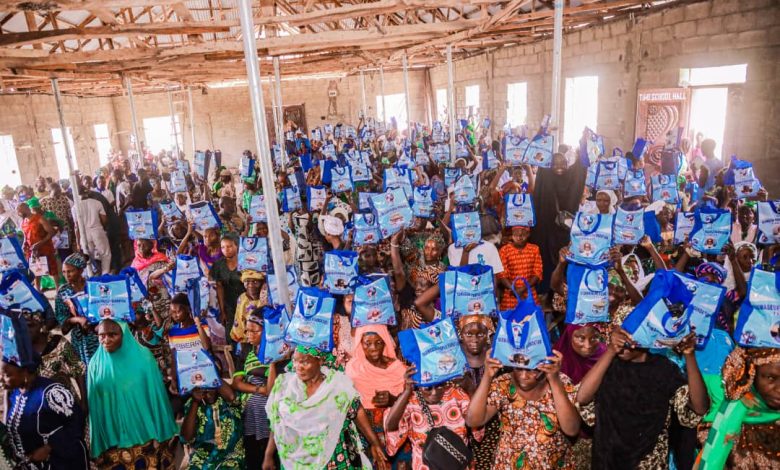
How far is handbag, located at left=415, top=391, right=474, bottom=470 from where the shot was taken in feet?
7.93

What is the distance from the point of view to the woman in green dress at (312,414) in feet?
8.93

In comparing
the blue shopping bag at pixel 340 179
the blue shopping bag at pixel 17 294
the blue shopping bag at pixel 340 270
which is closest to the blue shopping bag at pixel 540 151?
the blue shopping bag at pixel 340 179

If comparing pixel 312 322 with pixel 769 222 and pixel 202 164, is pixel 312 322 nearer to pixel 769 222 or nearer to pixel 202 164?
pixel 769 222

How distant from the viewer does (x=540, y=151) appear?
18.0 ft

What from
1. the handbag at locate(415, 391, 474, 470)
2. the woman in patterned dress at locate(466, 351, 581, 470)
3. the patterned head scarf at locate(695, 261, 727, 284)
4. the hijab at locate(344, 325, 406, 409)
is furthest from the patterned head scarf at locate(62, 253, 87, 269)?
the patterned head scarf at locate(695, 261, 727, 284)

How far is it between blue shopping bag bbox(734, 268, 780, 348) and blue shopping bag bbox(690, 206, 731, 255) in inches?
57.4

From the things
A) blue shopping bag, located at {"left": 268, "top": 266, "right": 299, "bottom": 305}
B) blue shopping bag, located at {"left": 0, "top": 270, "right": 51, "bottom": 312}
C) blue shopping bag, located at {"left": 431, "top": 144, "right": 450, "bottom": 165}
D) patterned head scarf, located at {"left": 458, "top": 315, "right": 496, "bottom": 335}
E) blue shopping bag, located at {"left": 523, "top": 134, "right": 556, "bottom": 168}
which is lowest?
patterned head scarf, located at {"left": 458, "top": 315, "right": 496, "bottom": 335}

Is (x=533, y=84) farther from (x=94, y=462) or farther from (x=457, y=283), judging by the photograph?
(x=94, y=462)

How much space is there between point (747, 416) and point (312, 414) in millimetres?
2029

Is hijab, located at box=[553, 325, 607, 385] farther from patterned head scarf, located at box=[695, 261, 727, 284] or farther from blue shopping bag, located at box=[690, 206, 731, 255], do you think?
blue shopping bag, located at box=[690, 206, 731, 255]

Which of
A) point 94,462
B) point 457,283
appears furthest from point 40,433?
point 457,283

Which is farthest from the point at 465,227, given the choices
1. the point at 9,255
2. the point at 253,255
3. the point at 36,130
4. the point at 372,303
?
the point at 36,130

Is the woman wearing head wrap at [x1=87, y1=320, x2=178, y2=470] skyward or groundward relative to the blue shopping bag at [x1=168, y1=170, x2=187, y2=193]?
groundward

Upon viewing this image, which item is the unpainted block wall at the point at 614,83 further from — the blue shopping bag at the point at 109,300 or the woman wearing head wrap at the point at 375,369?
the blue shopping bag at the point at 109,300
